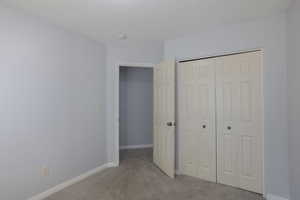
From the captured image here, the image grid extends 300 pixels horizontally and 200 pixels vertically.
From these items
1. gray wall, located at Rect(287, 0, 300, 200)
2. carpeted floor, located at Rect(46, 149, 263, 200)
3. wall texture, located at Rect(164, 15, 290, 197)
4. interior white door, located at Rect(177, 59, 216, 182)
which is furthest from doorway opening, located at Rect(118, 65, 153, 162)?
gray wall, located at Rect(287, 0, 300, 200)

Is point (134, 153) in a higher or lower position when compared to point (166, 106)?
lower

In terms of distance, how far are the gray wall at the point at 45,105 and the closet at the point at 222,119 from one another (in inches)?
60.7

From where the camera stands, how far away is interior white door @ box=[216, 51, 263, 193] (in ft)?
8.02

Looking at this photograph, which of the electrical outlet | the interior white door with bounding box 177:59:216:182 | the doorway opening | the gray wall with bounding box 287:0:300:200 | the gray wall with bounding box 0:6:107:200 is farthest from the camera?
the doorway opening

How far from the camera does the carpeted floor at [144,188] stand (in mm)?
2354

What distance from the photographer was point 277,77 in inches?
88.7

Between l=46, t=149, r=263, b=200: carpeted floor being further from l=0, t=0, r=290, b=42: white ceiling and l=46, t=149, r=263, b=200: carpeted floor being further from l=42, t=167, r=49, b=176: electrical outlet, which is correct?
l=0, t=0, r=290, b=42: white ceiling

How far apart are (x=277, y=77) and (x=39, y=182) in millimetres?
3282

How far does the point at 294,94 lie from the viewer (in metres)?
1.93

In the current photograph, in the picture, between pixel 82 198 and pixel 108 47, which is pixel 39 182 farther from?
pixel 108 47

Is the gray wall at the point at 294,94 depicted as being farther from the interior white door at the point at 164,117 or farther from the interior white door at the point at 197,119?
the interior white door at the point at 164,117

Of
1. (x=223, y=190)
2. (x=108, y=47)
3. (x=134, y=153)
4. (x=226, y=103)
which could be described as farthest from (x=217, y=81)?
(x=134, y=153)

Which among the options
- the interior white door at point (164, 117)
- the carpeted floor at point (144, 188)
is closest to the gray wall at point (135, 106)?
the interior white door at point (164, 117)

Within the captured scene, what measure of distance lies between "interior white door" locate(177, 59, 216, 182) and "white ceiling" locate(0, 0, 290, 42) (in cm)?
68
